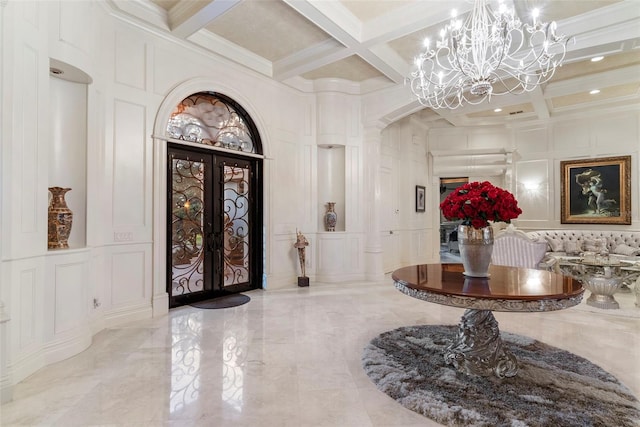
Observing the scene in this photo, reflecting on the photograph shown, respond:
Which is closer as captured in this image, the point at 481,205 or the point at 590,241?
the point at 481,205

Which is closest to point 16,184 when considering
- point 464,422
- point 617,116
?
point 464,422

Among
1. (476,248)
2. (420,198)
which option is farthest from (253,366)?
(420,198)

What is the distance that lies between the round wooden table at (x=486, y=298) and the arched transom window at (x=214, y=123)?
11.5 ft

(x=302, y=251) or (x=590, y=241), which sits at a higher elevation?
(x=590, y=241)

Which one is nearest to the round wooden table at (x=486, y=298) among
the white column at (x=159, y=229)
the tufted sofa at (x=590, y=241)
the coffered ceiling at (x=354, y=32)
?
the white column at (x=159, y=229)

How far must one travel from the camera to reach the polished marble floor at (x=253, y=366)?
2072 millimetres

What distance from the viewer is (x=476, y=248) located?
2627 mm

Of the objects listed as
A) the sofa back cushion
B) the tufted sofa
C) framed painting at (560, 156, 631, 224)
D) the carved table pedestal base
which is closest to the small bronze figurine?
the carved table pedestal base

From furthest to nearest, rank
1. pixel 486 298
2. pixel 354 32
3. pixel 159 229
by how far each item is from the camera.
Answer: pixel 354 32 → pixel 159 229 → pixel 486 298

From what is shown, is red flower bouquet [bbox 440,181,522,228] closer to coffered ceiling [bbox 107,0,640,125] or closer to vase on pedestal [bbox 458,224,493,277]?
vase on pedestal [bbox 458,224,493,277]

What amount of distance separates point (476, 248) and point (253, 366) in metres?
2.10

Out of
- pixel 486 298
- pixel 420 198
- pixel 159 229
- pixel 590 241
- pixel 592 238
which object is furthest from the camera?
pixel 420 198

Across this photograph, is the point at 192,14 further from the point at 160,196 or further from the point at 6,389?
the point at 6,389

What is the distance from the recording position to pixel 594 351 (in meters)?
3.03
